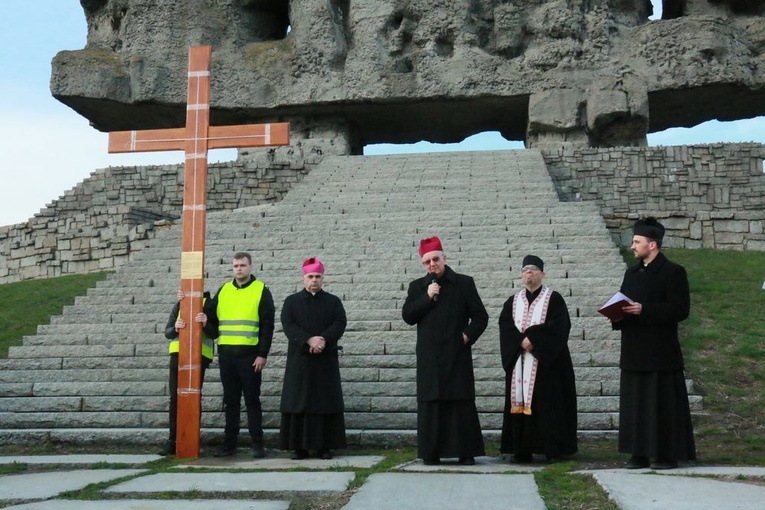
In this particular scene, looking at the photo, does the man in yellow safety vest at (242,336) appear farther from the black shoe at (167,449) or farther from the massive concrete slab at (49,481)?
the massive concrete slab at (49,481)

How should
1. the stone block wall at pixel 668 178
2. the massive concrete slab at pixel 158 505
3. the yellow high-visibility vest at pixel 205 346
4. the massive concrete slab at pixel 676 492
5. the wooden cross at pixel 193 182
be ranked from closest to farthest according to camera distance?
the massive concrete slab at pixel 676 492, the massive concrete slab at pixel 158 505, the wooden cross at pixel 193 182, the yellow high-visibility vest at pixel 205 346, the stone block wall at pixel 668 178

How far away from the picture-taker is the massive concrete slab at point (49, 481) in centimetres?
480

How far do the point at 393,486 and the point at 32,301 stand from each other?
10441 mm

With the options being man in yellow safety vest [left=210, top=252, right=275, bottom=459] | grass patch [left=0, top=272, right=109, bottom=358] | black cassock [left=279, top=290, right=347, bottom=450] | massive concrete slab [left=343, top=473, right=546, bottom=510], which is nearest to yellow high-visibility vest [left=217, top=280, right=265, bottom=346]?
man in yellow safety vest [left=210, top=252, right=275, bottom=459]

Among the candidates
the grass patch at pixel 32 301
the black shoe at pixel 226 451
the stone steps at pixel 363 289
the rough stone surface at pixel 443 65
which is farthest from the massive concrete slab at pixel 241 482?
the rough stone surface at pixel 443 65

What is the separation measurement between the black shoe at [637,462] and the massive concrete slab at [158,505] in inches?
99.6

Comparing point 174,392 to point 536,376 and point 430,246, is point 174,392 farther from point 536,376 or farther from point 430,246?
point 536,376

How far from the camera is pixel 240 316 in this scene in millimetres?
7348

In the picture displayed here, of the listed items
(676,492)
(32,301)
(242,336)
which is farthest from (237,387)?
(32,301)

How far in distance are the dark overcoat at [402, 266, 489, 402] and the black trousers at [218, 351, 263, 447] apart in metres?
1.31

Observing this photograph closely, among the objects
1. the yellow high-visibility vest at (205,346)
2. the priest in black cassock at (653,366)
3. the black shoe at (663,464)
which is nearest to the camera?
the black shoe at (663,464)

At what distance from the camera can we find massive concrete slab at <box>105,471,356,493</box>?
188 inches

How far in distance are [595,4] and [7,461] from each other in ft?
54.8

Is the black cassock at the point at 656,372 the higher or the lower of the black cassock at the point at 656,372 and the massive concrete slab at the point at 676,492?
the higher
